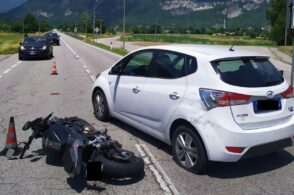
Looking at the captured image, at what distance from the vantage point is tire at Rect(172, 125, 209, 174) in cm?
533

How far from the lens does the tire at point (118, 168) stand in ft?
16.5

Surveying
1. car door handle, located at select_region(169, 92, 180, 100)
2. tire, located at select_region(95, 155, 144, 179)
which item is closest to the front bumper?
car door handle, located at select_region(169, 92, 180, 100)

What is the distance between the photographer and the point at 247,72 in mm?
5562

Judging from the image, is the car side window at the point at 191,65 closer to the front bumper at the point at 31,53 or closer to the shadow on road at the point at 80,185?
the shadow on road at the point at 80,185

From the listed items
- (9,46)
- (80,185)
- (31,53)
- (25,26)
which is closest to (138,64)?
(80,185)

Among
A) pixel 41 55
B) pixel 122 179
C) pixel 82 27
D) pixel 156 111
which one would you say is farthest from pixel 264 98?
pixel 82 27

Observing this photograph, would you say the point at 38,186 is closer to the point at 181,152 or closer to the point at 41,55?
the point at 181,152

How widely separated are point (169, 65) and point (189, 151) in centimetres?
133

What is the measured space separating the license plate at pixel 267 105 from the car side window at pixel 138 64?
1.94 metres

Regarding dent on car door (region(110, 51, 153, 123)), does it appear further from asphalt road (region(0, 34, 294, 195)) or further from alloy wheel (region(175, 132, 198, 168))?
alloy wheel (region(175, 132, 198, 168))

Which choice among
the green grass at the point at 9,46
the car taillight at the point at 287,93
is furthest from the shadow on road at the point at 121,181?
the green grass at the point at 9,46

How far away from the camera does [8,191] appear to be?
16.1 feet

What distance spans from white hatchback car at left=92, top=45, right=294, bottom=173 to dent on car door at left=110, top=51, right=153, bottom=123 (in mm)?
155

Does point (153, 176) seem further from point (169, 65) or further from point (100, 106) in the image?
point (100, 106)
